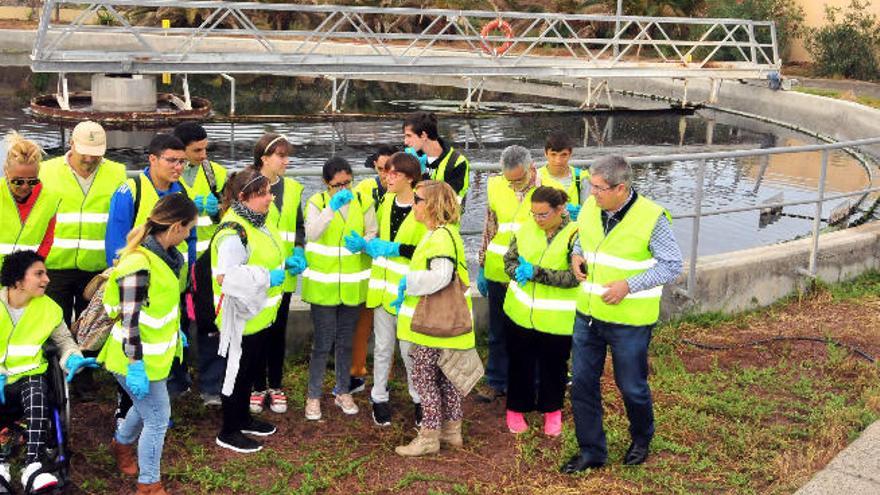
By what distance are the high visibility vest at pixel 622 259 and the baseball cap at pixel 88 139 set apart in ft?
8.48

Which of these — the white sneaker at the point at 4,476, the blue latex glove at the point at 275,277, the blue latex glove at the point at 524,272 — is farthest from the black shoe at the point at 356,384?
the white sneaker at the point at 4,476

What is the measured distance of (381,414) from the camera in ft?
19.5

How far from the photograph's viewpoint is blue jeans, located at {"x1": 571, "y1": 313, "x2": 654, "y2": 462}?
17.0ft

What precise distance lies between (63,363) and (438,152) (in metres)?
2.60

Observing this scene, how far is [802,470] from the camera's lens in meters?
5.29

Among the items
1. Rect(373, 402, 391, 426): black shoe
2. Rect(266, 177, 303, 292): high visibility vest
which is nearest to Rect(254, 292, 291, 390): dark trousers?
Rect(266, 177, 303, 292): high visibility vest

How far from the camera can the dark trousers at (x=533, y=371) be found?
5770 millimetres

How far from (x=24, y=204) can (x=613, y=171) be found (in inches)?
120

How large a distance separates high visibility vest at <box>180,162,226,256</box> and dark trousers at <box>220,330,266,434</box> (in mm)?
825

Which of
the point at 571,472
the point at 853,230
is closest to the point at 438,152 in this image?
the point at 571,472

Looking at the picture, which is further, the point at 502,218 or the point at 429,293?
the point at 502,218

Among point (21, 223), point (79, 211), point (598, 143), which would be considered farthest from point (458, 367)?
point (598, 143)

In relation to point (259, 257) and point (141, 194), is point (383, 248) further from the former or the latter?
point (141, 194)

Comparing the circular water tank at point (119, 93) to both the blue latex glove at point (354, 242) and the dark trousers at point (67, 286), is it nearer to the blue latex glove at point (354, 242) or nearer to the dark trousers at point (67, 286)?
the dark trousers at point (67, 286)
